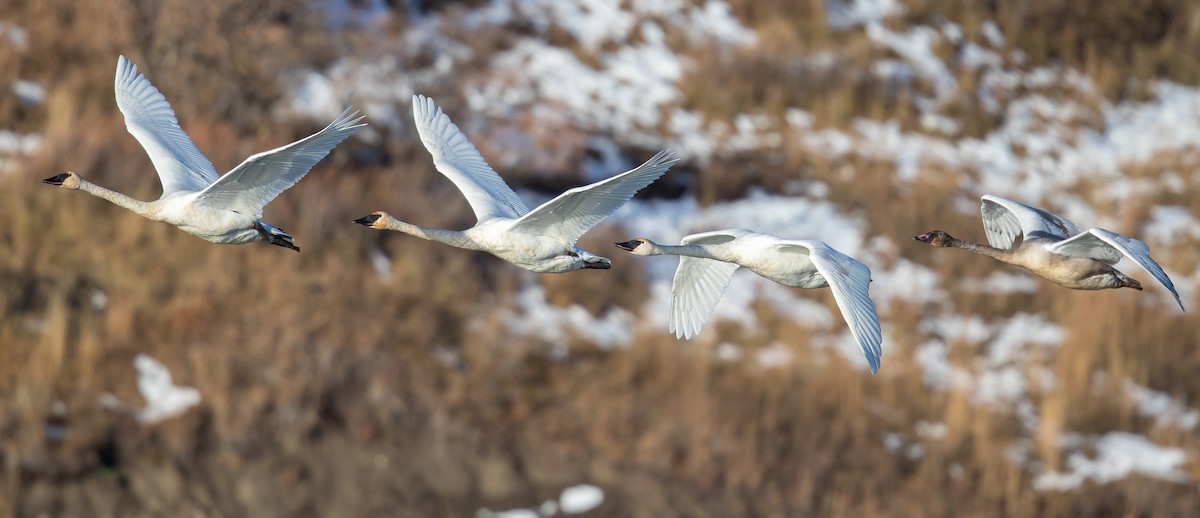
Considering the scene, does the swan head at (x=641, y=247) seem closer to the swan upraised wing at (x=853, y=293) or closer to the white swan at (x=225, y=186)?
the swan upraised wing at (x=853, y=293)

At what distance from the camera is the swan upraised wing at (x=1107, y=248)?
762 centimetres

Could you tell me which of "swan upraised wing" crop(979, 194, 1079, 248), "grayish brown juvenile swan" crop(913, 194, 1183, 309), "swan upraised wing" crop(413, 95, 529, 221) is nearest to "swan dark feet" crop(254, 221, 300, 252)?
"swan upraised wing" crop(413, 95, 529, 221)

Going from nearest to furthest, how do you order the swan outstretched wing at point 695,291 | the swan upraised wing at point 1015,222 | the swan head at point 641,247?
the swan head at point 641,247
the swan upraised wing at point 1015,222
the swan outstretched wing at point 695,291

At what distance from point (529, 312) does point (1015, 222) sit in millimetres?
6332

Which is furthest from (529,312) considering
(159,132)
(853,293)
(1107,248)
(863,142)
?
(853,293)

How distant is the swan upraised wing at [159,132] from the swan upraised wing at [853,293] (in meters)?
3.49

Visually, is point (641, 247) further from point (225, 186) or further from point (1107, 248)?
point (1107, 248)

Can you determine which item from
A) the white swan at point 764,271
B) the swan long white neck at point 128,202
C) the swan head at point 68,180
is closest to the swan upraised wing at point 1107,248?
the white swan at point 764,271

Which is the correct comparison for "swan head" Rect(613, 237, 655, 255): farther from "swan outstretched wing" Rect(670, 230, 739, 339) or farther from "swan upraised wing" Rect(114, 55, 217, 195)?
"swan upraised wing" Rect(114, 55, 217, 195)

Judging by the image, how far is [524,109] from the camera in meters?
18.3

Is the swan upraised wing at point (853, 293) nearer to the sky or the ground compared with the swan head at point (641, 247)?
nearer to the ground

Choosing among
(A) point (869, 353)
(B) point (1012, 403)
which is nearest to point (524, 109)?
(B) point (1012, 403)

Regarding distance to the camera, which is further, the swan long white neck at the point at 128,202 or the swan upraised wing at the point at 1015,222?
the swan upraised wing at the point at 1015,222

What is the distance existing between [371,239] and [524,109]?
147 inches
